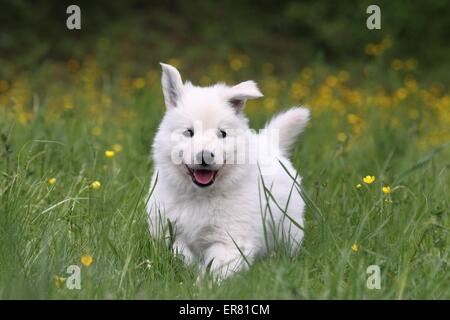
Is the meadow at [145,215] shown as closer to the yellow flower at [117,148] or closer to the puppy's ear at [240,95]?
the yellow flower at [117,148]

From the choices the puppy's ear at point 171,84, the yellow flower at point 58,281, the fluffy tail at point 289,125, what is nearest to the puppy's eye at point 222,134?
the puppy's ear at point 171,84

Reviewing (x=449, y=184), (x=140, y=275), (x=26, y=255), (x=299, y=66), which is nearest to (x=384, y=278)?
(x=140, y=275)

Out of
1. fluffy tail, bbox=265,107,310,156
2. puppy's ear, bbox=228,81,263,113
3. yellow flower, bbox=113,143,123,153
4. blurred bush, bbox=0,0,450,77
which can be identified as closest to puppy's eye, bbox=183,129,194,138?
puppy's ear, bbox=228,81,263,113

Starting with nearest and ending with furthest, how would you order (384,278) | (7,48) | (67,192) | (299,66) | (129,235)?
(384,278), (129,235), (67,192), (7,48), (299,66)

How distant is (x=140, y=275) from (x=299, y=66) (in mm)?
8670

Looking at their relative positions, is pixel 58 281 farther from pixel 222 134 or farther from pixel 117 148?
pixel 117 148

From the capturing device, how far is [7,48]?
11094mm

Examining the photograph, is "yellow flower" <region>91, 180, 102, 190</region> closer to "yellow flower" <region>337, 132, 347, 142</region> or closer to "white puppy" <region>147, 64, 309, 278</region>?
"white puppy" <region>147, 64, 309, 278</region>

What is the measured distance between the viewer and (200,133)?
3.59m

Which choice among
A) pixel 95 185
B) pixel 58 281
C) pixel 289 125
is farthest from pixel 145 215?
pixel 289 125

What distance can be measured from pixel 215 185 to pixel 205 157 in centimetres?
28

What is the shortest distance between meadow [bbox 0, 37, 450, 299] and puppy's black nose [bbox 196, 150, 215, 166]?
459 millimetres
